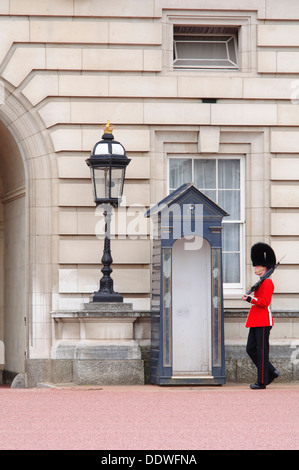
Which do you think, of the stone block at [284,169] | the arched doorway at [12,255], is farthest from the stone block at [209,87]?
the arched doorway at [12,255]

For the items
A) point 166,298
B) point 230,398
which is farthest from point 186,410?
point 166,298

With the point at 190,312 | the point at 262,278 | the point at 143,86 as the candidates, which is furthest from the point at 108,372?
the point at 143,86

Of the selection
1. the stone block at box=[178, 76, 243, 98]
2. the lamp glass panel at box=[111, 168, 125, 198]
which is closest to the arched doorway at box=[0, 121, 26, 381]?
the lamp glass panel at box=[111, 168, 125, 198]

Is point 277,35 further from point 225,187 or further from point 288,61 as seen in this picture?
point 225,187

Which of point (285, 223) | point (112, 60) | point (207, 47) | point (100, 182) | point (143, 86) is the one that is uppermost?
point (207, 47)

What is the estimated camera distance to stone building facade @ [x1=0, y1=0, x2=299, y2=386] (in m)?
13.9

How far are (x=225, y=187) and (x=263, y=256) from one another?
1462 millimetres

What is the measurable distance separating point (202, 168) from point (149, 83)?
1.22 metres

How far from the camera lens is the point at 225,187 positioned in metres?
14.4

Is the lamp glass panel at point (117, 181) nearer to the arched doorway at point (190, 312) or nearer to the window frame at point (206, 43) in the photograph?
the arched doorway at point (190, 312)

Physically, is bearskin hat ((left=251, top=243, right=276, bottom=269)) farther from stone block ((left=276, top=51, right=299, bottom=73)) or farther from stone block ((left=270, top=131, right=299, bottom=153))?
stone block ((left=276, top=51, right=299, bottom=73))

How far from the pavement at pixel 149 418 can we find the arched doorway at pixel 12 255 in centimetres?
232

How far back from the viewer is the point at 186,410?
1061 centimetres

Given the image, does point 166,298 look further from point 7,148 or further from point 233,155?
point 7,148
